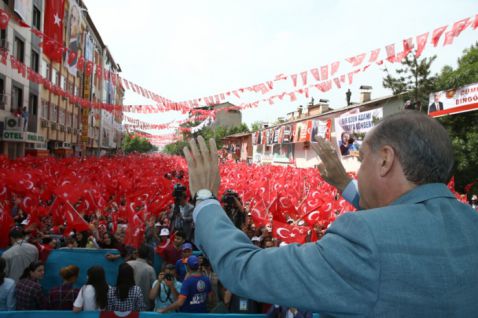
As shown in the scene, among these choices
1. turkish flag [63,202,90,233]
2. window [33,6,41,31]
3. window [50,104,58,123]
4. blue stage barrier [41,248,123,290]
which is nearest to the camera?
blue stage barrier [41,248,123,290]

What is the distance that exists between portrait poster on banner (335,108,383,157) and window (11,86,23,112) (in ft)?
63.0

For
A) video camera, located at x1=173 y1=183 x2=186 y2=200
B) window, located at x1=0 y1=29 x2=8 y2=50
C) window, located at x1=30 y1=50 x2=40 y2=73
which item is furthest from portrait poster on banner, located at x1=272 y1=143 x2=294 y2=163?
video camera, located at x1=173 y1=183 x2=186 y2=200

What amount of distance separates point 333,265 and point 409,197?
34cm

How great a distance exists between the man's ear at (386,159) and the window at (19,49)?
26173mm

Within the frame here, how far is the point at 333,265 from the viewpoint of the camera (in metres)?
1.13

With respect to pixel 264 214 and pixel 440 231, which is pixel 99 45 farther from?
pixel 440 231

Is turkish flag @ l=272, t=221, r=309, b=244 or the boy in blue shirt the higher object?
turkish flag @ l=272, t=221, r=309, b=244

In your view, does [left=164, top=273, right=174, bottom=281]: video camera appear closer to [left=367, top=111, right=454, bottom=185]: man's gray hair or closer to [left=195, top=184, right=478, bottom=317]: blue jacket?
[left=195, top=184, right=478, bottom=317]: blue jacket

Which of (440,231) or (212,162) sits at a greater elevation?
(212,162)

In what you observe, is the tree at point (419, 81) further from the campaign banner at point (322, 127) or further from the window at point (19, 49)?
the window at point (19, 49)

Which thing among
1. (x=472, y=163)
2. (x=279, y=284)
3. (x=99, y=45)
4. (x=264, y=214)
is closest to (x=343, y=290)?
(x=279, y=284)

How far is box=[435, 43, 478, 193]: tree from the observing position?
15.9 meters

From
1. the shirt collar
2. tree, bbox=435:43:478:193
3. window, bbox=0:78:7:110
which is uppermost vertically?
window, bbox=0:78:7:110

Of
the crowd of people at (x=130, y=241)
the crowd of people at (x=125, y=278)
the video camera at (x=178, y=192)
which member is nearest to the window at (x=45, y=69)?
the crowd of people at (x=130, y=241)
